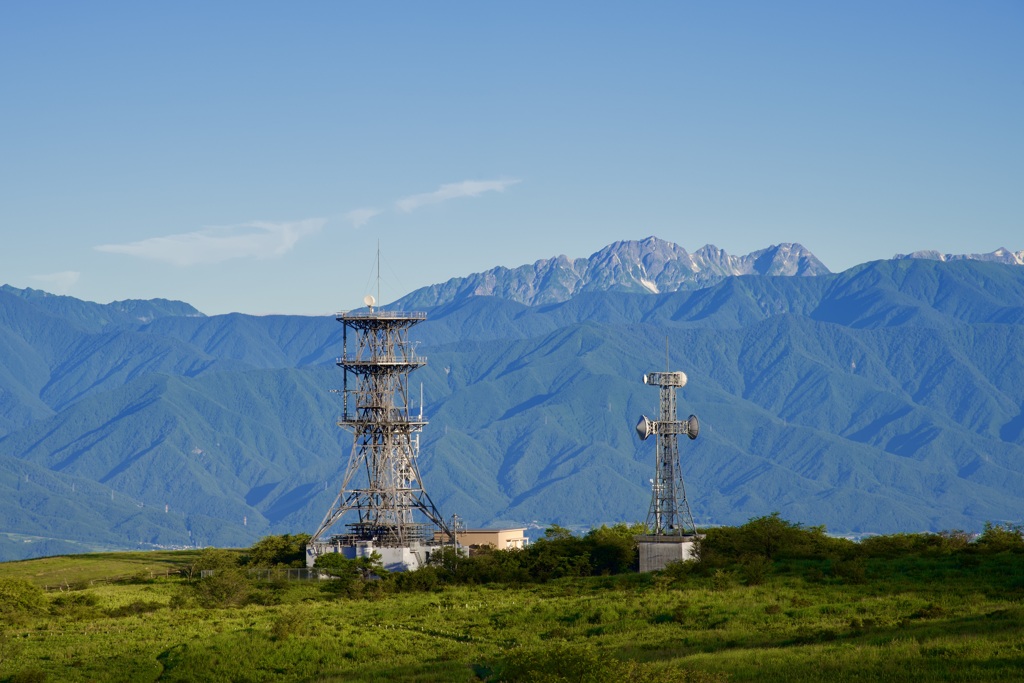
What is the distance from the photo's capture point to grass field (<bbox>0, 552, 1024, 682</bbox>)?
54750 mm

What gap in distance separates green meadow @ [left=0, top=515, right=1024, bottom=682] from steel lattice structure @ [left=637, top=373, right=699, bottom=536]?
125 inches

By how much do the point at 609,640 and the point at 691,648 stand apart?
4.87m

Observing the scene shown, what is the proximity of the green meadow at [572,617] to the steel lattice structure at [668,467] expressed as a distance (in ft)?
10.4

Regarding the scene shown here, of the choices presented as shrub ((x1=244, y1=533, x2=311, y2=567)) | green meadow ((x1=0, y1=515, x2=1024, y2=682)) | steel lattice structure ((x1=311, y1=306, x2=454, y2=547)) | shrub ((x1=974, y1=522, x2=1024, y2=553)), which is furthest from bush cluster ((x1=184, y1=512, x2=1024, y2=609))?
steel lattice structure ((x1=311, y1=306, x2=454, y2=547))

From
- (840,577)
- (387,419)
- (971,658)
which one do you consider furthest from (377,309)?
(971,658)

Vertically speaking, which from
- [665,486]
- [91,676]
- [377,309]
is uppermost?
[377,309]

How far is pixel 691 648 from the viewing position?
63.8m

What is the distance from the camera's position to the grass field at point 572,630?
2156 inches

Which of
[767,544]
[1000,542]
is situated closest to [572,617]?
[767,544]

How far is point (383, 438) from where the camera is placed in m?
112

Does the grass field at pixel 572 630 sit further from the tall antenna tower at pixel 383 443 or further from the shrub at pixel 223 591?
the tall antenna tower at pixel 383 443

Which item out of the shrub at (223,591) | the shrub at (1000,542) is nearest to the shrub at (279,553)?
the shrub at (223,591)

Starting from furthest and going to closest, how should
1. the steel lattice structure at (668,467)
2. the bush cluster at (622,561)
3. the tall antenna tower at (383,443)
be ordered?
the tall antenna tower at (383,443) → the steel lattice structure at (668,467) → the bush cluster at (622,561)

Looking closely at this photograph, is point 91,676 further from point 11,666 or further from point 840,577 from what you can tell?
point 840,577
